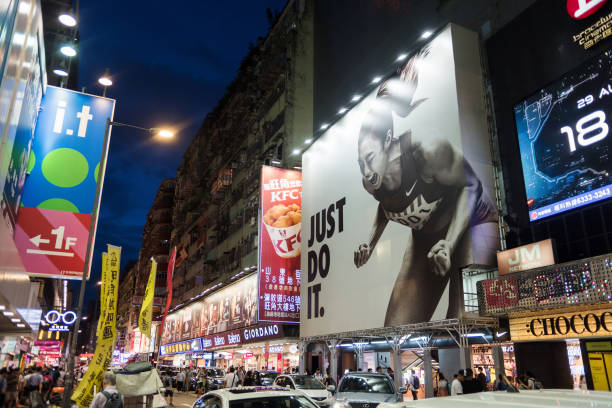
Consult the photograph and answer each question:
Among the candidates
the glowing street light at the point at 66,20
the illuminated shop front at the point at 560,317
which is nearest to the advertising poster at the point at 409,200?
the illuminated shop front at the point at 560,317

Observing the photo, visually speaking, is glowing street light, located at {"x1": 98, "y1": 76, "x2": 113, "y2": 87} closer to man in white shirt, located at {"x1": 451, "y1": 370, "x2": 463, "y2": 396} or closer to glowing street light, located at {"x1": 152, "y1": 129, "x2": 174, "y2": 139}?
glowing street light, located at {"x1": 152, "y1": 129, "x2": 174, "y2": 139}

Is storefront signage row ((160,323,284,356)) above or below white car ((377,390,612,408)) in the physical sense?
above

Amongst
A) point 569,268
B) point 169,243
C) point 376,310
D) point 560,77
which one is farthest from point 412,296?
point 169,243

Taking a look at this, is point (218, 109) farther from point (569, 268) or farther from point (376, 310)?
point (569, 268)

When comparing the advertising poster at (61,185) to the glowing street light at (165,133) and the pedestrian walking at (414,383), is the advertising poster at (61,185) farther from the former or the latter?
the pedestrian walking at (414,383)

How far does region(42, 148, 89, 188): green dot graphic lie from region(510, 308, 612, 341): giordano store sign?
50.3 ft

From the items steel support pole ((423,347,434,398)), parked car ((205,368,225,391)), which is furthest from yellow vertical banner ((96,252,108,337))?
parked car ((205,368,225,391))

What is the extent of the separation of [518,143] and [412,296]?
7.90 metres

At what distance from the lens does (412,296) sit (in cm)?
2094

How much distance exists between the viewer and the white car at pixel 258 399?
23.4 ft

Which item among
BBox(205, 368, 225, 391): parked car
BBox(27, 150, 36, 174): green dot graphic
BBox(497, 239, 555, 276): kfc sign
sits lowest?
BBox(205, 368, 225, 391): parked car

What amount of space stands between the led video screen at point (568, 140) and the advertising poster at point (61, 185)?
1503cm

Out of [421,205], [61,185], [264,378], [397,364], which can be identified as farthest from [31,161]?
[397,364]

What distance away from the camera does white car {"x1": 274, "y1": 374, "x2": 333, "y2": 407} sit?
1716 centimetres
